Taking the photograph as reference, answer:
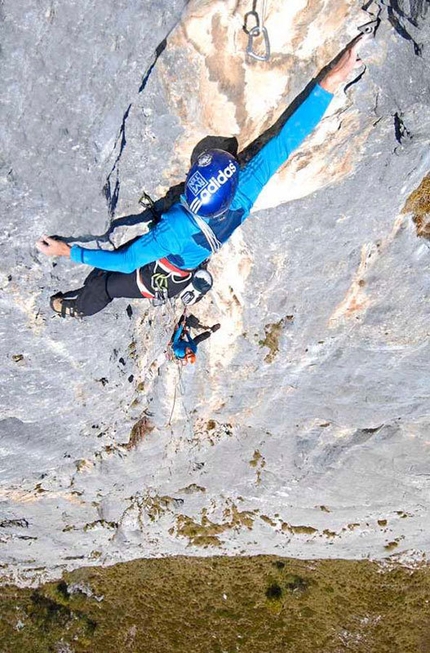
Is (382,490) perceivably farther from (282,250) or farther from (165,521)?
(282,250)

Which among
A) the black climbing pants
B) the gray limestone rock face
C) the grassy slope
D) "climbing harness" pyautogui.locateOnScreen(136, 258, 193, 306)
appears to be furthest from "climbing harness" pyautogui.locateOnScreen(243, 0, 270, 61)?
the grassy slope

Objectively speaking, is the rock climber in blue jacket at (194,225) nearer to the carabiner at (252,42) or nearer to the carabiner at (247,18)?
the carabiner at (252,42)

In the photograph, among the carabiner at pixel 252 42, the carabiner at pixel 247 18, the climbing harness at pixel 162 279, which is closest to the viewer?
the carabiner at pixel 247 18

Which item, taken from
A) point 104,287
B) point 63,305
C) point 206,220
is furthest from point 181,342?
point 206,220

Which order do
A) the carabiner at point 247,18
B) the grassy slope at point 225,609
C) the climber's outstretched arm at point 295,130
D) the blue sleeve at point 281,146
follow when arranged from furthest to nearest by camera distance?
the grassy slope at point 225,609, the blue sleeve at point 281,146, the climber's outstretched arm at point 295,130, the carabiner at point 247,18

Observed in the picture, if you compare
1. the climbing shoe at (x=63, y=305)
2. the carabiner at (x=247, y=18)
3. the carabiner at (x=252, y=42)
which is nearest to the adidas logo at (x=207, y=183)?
the carabiner at (x=252, y=42)

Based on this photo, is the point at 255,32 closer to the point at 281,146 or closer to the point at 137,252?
the point at 281,146
